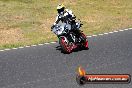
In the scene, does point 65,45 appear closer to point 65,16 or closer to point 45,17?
point 65,16

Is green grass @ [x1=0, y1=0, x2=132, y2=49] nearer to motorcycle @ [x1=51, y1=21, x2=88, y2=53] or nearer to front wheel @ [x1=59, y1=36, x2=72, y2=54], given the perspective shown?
motorcycle @ [x1=51, y1=21, x2=88, y2=53]

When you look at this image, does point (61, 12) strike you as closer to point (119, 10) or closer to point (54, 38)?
point (54, 38)

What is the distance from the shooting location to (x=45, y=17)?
28828 millimetres

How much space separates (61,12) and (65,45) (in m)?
1.43

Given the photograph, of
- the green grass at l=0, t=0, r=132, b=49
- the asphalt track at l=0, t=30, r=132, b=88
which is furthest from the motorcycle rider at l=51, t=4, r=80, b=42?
the green grass at l=0, t=0, r=132, b=49

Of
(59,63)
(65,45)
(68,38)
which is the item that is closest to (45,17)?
(68,38)

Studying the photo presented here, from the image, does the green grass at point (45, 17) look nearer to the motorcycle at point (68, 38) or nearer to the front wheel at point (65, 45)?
the motorcycle at point (68, 38)

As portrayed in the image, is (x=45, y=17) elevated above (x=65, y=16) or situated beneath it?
situated beneath

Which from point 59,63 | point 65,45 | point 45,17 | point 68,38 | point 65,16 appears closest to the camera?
point 59,63

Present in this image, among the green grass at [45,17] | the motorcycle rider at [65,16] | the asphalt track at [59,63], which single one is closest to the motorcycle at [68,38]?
the motorcycle rider at [65,16]

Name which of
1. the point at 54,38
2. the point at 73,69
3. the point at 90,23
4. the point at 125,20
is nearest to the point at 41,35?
the point at 54,38

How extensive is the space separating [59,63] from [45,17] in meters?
11.2

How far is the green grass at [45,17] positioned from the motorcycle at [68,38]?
122 inches

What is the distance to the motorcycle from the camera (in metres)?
19.3
